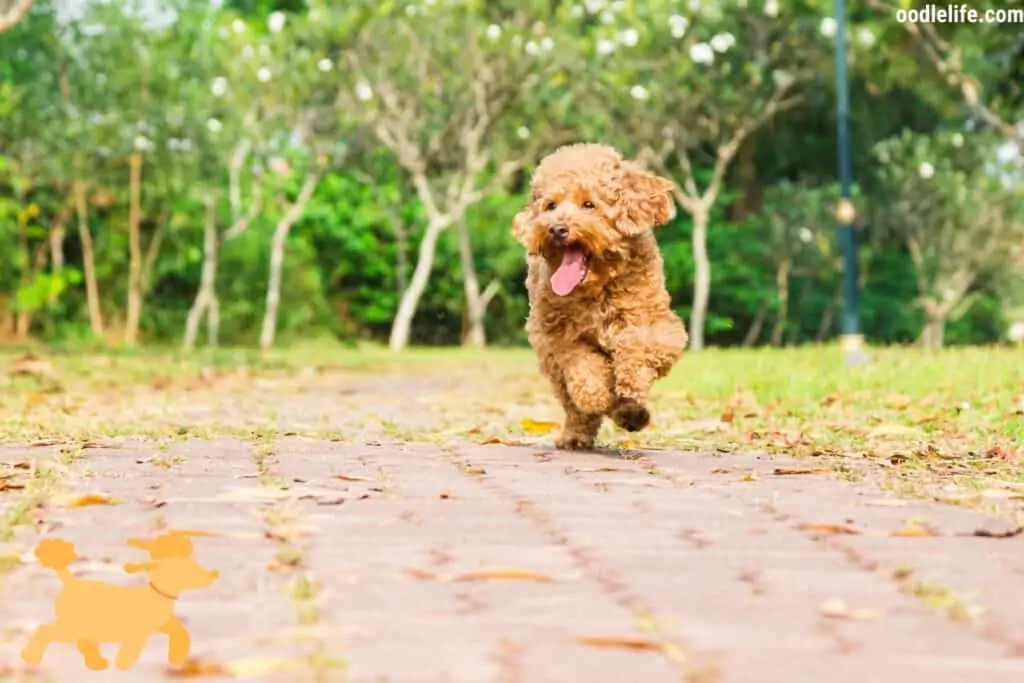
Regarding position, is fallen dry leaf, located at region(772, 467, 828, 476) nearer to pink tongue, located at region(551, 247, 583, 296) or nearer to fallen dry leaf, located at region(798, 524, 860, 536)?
pink tongue, located at region(551, 247, 583, 296)

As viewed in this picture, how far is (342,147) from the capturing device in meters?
29.0

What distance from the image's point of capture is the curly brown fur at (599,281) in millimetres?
6812

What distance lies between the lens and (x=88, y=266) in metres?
27.3

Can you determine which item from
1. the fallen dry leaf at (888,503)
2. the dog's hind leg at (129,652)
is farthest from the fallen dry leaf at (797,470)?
the dog's hind leg at (129,652)

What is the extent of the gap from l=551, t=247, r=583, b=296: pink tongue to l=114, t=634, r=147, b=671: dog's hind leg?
12.2ft

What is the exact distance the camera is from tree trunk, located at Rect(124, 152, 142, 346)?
2709 cm

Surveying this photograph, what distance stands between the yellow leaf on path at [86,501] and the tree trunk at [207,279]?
2253cm

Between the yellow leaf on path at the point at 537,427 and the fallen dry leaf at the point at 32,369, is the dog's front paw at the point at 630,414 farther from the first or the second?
the fallen dry leaf at the point at 32,369

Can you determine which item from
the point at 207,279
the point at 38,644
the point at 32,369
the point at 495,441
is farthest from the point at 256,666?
the point at 207,279

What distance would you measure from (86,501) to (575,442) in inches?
117

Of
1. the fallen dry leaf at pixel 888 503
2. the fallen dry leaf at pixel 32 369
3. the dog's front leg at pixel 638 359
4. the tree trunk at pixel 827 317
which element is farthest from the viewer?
the tree trunk at pixel 827 317

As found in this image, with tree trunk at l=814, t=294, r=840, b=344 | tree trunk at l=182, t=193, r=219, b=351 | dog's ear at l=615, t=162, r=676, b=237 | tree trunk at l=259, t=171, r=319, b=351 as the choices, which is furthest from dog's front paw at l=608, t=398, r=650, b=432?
tree trunk at l=814, t=294, r=840, b=344

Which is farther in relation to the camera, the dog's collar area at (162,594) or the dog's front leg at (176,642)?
the dog's collar area at (162,594)

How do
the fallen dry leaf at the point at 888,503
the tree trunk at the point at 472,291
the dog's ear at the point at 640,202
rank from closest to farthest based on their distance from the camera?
the fallen dry leaf at the point at 888,503, the dog's ear at the point at 640,202, the tree trunk at the point at 472,291
